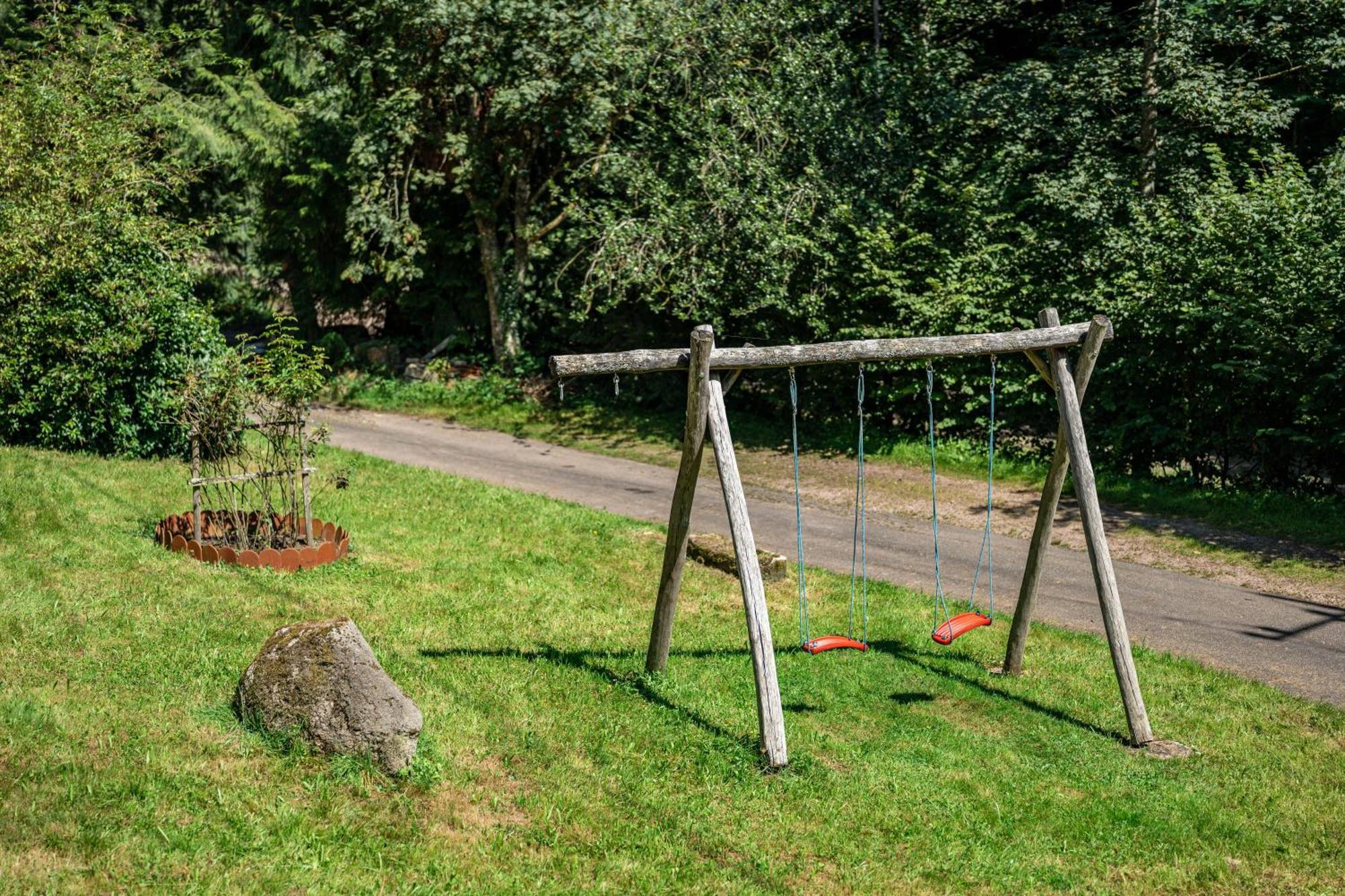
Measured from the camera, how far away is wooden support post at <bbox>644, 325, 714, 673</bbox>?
24.0 ft

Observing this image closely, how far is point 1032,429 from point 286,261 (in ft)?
61.5

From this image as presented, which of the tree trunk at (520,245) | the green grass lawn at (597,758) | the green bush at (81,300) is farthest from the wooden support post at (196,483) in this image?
the tree trunk at (520,245)

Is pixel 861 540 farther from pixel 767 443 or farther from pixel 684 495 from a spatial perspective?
pixel 684 495

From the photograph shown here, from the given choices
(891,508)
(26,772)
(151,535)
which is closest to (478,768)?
(26,772)

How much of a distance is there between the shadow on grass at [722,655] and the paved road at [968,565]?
35.8 inches

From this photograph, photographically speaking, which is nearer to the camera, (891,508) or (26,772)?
(26,772)

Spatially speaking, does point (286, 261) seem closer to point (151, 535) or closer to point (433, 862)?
point (151, 535)

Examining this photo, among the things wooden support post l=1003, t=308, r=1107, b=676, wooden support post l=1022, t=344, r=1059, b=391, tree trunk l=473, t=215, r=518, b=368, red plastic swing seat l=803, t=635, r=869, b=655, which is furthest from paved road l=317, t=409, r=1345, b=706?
tree trunk l=473, t=215, r=518, b=368

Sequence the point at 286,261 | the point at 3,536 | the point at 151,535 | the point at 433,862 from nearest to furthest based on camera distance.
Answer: the point at 433,862 → the point at 3,536 → the point at 151,535 → the point at 286,261

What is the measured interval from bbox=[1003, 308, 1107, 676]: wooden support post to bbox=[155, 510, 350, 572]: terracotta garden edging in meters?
6.37

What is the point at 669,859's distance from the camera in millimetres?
5777

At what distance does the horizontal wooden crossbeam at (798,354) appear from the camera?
7.38 meters

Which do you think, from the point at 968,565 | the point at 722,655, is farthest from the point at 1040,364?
the point at 968,565

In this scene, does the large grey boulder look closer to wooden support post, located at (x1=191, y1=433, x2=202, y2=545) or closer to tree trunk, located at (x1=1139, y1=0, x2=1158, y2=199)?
wooden support post, located at (x1=191, y1=433, x2=202, y2=545)
